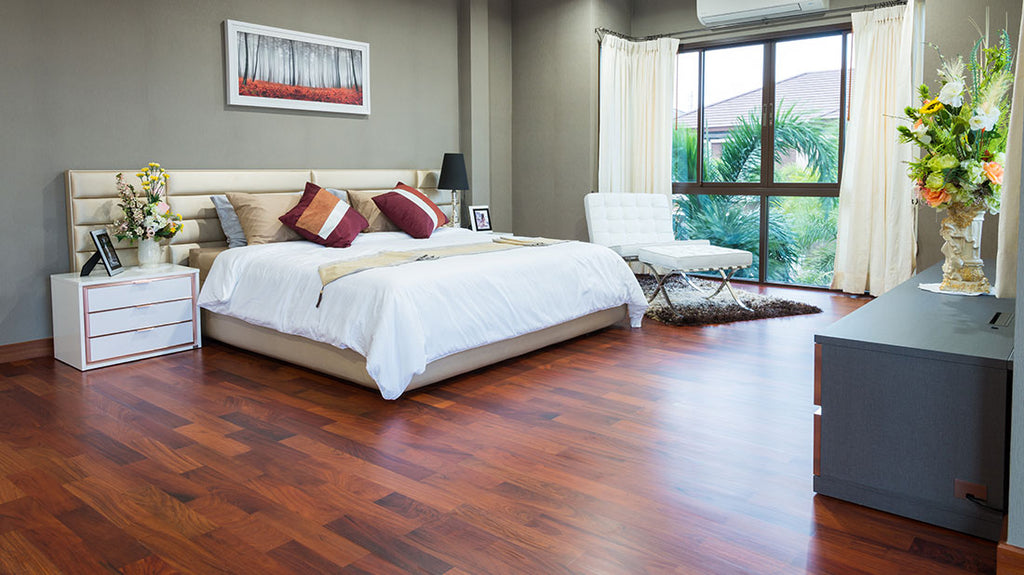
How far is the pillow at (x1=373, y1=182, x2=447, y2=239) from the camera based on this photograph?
5.07m

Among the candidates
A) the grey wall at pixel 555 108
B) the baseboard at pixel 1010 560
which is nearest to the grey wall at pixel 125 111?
the grey wall at pixel 555 108

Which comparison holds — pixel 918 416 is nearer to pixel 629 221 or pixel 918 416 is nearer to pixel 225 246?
pixel 225 246

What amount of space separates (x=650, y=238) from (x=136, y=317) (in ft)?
13.1

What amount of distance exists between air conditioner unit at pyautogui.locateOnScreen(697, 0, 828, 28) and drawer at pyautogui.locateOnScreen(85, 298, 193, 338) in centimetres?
475

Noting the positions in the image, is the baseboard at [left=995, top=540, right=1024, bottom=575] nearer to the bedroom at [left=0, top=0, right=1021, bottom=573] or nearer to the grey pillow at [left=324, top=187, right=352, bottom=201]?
the bedroom at [left=0, top=0, right=1021, bottom=573]

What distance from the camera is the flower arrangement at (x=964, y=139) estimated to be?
2.60 m

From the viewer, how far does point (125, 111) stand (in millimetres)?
4371

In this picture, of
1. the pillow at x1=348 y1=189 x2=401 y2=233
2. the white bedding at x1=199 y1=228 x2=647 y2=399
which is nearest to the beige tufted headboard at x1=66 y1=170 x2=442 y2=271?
the pillow at x1=348 y1=189 x2=401 y2=233

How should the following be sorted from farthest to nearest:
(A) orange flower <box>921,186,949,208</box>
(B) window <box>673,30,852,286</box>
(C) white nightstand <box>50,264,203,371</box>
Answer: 1. (B) window <box>673,30,852,286</box>
2. (C) white nightstand <box>50,264,203,371</box>
3. (A) orange flower <box>921,186,949,208</box>

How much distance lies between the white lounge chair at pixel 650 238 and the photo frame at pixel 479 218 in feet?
3.06

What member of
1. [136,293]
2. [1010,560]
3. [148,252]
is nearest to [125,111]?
[148,252]

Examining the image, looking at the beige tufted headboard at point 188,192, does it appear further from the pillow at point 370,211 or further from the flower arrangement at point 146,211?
the pillow at point 370,211

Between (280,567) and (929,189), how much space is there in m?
2.61

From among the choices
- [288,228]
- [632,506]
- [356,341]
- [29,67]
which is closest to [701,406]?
[632,506]
